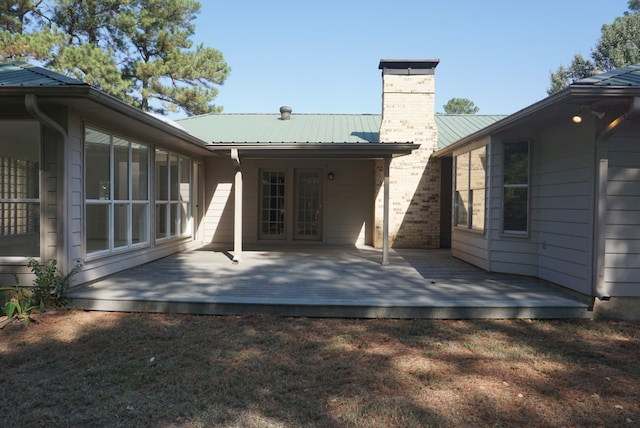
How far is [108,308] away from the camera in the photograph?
517cm

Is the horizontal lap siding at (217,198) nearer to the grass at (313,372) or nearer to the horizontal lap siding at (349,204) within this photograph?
the horizontal lap siding at (349,204)

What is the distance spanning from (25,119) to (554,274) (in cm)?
733

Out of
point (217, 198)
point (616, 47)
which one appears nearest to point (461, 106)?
point (616, 47)

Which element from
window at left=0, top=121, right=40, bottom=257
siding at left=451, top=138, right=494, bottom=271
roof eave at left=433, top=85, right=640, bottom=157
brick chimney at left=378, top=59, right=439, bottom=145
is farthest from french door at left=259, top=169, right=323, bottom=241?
roof eave at left=433, top=85, right=640, bottom=157

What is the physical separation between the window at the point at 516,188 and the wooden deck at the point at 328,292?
863 mm

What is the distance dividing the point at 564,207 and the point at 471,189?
102 inches

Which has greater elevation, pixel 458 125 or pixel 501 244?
pixel 458 125

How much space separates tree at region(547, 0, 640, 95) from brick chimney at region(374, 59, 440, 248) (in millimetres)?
20439

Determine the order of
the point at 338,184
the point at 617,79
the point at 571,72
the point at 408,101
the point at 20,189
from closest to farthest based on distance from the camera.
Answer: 1. the point at 617,79
2. the point at 20,189
3. the point at 408,101
4. the point at 338,184
5. the point at 571,72

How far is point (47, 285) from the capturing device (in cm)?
508

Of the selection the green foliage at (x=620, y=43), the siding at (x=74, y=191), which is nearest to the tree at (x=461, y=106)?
the green foliage at (x=620, y=43)

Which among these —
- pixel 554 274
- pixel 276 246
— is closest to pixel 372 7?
pixel 276 246

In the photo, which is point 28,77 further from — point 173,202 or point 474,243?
point 474,243

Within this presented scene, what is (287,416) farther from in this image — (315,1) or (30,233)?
(315,1)
